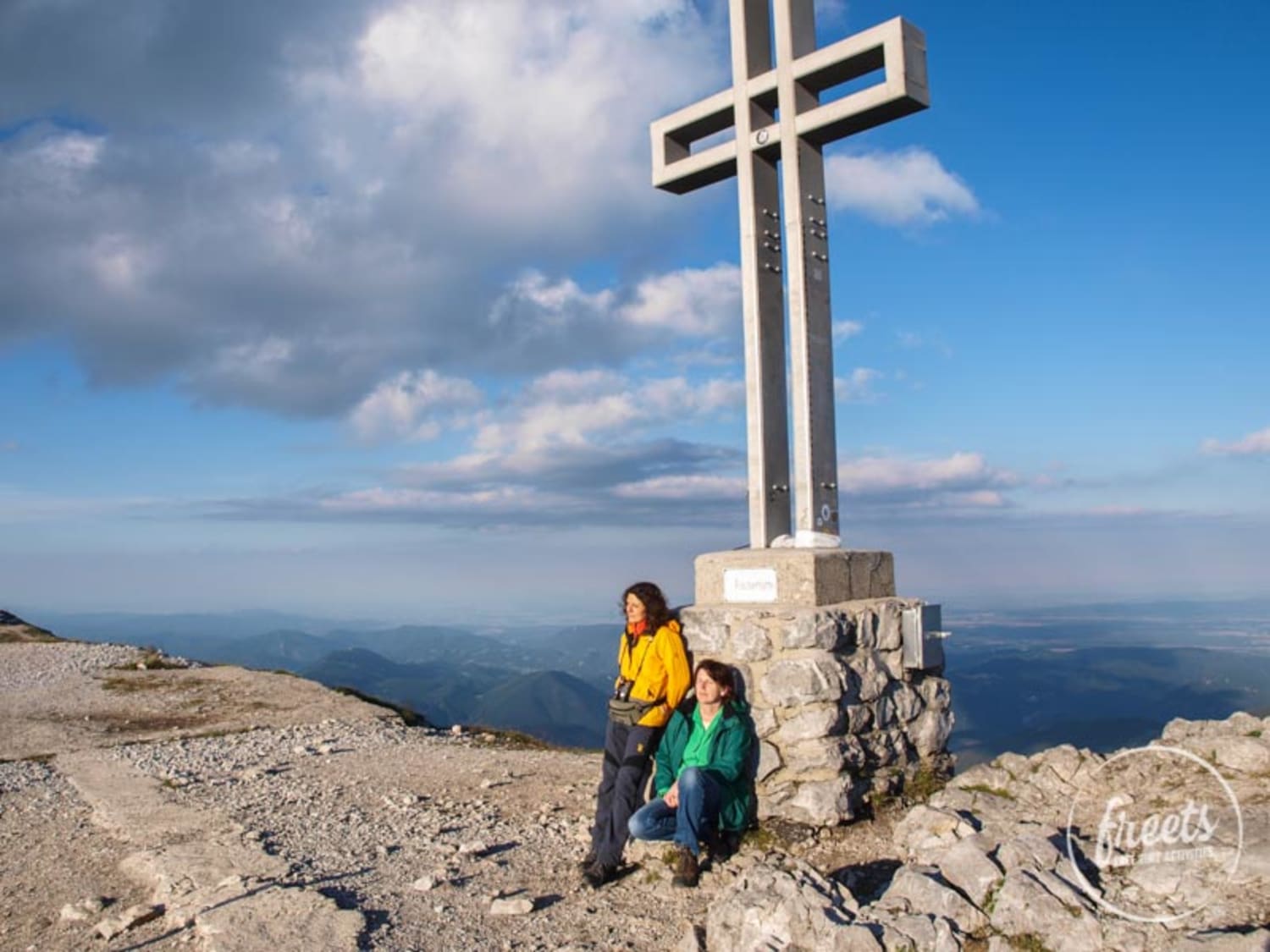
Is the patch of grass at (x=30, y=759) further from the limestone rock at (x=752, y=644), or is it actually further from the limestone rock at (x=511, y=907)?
the limestone rock at (x=752, y=644)

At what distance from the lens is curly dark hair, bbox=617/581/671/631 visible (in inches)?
241

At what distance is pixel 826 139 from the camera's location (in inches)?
285

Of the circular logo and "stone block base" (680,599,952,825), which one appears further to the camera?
"stone block base" (680,599,952,825)

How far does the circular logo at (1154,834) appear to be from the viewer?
3779 millimetres

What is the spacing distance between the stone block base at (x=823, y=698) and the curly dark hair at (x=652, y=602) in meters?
0.41

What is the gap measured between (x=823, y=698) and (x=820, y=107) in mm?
4272

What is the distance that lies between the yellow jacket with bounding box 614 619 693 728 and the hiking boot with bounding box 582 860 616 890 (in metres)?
0.84

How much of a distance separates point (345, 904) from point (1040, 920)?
3.46 meters

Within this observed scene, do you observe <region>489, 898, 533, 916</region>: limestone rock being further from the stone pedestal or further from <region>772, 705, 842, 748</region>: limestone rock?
<region>772, 705, 842, 748</region>: limestone rock

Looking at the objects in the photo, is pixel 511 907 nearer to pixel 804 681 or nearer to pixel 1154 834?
pixel 804 681

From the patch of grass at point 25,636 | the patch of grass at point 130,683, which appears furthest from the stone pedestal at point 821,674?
the patch of grass at point 25,636

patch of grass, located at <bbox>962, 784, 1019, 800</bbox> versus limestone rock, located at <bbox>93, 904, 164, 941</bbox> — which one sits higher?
patch of grass, located at <bbox>962, 784, 1019, 800</bbox>

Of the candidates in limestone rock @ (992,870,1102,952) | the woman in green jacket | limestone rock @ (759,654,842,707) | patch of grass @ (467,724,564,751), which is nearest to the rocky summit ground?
limestone rock @ (992,870,1102,952)

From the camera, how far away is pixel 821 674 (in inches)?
236
